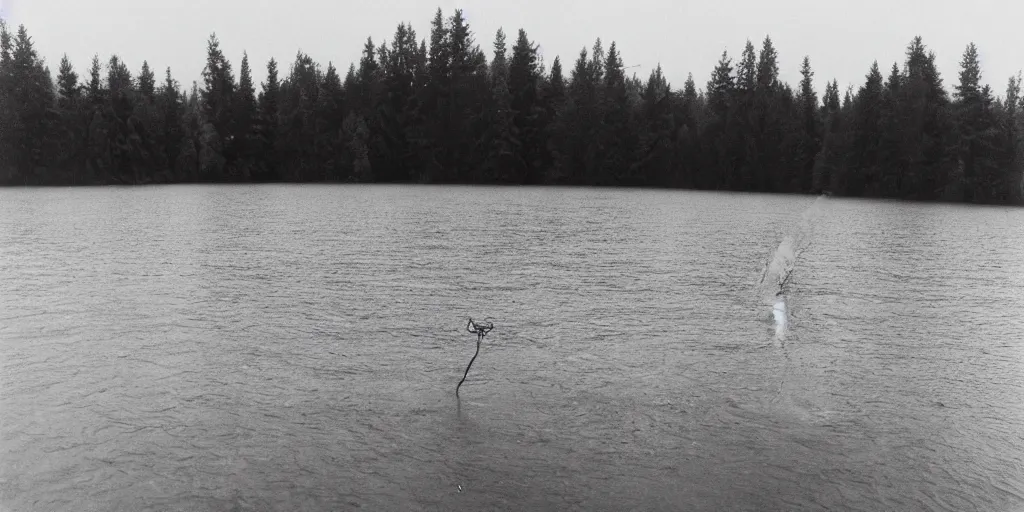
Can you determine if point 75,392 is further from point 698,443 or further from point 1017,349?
point 1017,349

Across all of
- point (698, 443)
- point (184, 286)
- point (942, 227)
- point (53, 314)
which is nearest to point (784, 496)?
point (698, 443)

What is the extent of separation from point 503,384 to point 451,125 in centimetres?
10915

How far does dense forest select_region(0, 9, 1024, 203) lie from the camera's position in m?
108

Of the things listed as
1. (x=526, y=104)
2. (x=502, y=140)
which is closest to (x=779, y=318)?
(x=502, y=140)

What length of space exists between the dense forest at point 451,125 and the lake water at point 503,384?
8790 centimetres

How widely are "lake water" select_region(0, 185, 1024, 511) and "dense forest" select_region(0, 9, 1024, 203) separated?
8790 cm

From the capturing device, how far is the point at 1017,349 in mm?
16844

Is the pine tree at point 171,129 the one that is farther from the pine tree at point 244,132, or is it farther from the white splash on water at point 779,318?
the white splash on water at point 779,318

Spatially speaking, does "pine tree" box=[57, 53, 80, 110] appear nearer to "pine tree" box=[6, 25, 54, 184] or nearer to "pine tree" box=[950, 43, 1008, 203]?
"pine tree" box=[6, 25, 54, 184]

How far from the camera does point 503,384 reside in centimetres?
1343

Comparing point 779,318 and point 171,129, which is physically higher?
point 171,129

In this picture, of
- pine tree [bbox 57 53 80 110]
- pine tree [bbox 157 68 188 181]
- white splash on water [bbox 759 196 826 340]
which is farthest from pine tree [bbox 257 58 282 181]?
white splash on water [bbox 759 196 826 340]

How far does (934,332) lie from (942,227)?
38.0 meters

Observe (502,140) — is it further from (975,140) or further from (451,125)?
(975,140)
